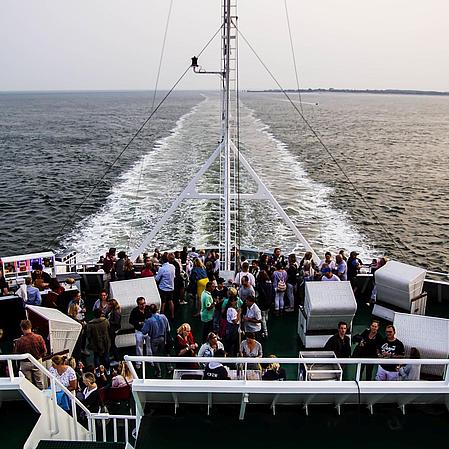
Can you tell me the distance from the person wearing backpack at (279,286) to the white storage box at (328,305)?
1.07 meters

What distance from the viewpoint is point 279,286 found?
9398 millimetres

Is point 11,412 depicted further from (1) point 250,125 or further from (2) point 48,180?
(1) point 250,125

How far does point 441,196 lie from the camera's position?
1364 inches

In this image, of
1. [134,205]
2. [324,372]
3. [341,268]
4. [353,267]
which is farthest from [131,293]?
[134,205]

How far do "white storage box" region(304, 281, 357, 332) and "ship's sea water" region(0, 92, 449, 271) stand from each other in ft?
39.7

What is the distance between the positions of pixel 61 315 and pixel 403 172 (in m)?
38.2

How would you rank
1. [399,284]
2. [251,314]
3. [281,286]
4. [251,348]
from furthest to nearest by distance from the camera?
[281,286] < [399,284] < [251,314] < [251,348]

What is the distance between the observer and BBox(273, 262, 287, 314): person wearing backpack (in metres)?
9.39

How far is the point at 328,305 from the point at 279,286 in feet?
4.85

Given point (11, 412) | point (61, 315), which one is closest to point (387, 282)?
point (61, 315)

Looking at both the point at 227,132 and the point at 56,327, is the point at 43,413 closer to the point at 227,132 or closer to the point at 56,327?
the point at 56,327

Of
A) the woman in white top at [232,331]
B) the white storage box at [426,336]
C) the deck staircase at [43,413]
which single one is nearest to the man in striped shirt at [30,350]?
the deck staircase at [43,413]

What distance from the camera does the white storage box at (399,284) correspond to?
29.5 feet

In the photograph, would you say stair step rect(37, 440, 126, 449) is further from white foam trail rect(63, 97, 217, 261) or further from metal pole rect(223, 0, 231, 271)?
white foam trail rect(63, 97, 217, 261)
